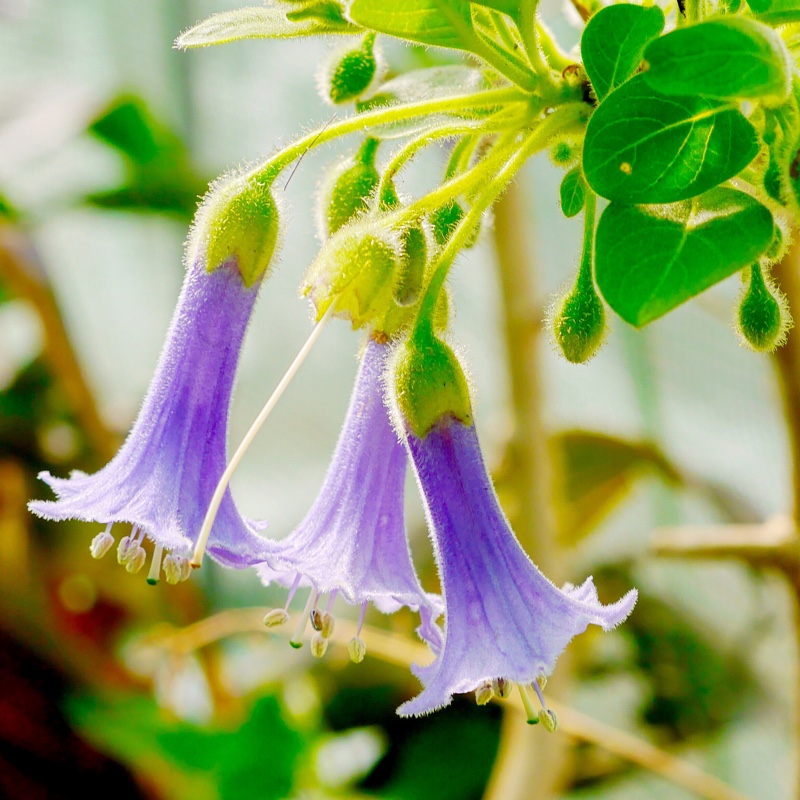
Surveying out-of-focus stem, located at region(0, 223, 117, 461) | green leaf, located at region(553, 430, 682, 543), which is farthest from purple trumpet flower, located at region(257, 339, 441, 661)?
out-of-focus stem, located at region(0, 223, 117, 461)

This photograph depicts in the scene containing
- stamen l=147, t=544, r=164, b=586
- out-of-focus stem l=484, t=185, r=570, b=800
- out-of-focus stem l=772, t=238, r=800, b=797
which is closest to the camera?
stamen l=147, t=544, r=164, b=586

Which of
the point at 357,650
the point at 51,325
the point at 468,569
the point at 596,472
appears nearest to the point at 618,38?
the point at 468,569

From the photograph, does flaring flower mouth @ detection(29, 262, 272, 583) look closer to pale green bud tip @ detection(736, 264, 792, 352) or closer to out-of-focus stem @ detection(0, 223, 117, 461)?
pale green bud tip @ detection(736, 264, 792, 352)

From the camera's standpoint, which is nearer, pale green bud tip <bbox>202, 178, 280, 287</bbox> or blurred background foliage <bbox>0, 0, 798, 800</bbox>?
pale green bud tip <bbox>202, 178, 280, 287</bbox>

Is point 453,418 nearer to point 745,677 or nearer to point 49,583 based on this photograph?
point 745,677

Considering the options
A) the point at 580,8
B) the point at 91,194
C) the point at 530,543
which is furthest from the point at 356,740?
the point at 580,8

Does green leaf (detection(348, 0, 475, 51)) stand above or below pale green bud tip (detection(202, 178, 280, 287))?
above

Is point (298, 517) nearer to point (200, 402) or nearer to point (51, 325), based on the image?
point (51, 325)

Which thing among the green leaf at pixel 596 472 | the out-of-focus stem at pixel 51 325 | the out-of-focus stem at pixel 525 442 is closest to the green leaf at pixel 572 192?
the out-of-focus stem at pixel 525 442
